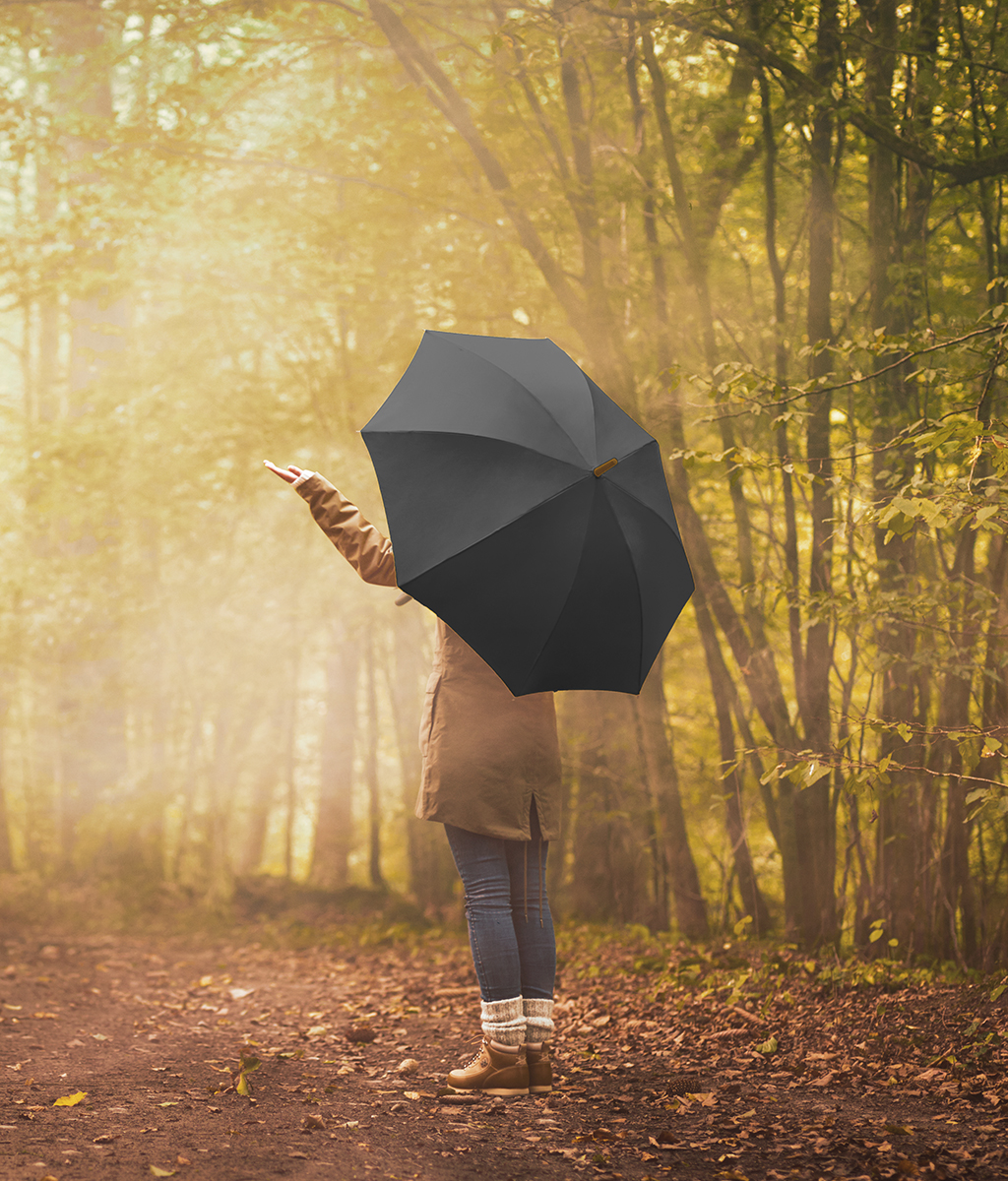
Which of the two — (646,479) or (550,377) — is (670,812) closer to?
(646,479)

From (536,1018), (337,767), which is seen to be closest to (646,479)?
(536,1018)

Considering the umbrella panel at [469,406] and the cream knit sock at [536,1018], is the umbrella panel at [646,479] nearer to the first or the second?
the umbrella panel at [469,406]

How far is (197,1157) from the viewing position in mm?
2240

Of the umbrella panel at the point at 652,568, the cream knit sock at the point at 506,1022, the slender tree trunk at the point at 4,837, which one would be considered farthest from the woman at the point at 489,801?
the slender tree trunk at the point at 4,837

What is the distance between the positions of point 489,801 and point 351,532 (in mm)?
947

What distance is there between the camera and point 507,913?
2.90 metres

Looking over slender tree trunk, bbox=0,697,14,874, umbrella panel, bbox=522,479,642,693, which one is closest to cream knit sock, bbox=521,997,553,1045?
umbrella panel, bbox=522,479,642,693

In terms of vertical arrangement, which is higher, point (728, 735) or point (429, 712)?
point (429, 712)

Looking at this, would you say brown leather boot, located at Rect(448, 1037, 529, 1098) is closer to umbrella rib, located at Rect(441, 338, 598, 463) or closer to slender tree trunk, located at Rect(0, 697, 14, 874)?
umbrella rib, located at Rect(441, 338, 598, 463)

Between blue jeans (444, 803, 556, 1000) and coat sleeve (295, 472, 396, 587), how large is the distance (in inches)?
34.2

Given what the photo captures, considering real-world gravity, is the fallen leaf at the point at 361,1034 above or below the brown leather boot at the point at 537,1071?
below

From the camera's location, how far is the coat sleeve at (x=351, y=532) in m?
2.80

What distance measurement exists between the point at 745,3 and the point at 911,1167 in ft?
15.2

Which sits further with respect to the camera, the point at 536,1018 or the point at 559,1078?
the point at 559,1078
